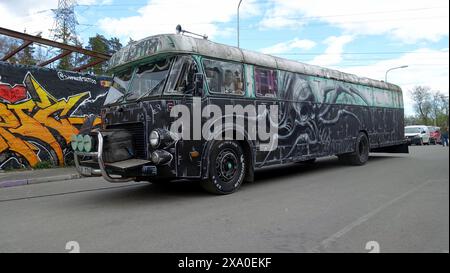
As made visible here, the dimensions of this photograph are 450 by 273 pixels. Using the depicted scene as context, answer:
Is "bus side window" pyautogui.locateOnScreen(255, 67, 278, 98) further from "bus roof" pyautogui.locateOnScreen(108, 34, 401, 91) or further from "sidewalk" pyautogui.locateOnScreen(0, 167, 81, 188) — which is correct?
"sidewalk" pyautogui.locateOnScreen(0, 167, 81, 188)

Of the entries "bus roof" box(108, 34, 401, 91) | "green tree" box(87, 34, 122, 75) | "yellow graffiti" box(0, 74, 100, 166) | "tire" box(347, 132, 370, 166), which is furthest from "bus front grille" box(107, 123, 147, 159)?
"green tree" box(87, 34, 122, 75)

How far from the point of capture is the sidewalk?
10.7 m

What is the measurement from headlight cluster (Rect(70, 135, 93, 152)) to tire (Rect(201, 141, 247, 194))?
2166 millimetres

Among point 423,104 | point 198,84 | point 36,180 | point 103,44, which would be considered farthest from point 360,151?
point 423,104

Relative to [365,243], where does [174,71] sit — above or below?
above

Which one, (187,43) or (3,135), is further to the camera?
(3,135)

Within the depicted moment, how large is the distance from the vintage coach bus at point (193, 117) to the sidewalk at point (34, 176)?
4.06 metres

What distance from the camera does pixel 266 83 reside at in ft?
29.2

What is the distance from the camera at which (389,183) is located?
29.0 feet

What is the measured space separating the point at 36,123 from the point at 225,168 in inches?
360

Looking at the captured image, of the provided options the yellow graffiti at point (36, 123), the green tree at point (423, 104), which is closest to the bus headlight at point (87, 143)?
the yellow graffiti at point (36, 123)

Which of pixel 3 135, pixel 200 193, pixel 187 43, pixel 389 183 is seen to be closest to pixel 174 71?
pixel 187 43
